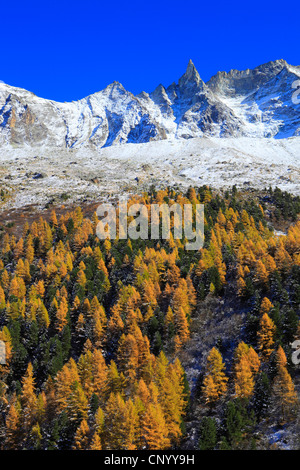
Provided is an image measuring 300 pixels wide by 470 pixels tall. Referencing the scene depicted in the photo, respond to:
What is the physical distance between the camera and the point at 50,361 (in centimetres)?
6284

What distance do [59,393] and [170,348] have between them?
72.3 ft

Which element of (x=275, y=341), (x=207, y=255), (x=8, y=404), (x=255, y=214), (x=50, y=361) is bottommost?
(x=8, y=404)

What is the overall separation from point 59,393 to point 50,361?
30.9 ft

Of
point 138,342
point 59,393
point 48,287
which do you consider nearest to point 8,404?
point 59,393

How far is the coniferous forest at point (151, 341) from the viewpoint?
46.0 m

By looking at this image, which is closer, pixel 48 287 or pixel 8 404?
pixel 8 404

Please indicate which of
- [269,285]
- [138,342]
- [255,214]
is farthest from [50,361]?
[255,214]

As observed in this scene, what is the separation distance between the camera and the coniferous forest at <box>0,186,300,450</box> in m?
46.0

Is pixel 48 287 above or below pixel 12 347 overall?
above

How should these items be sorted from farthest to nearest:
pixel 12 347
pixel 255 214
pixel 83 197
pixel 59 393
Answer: pixel 83 197 → pixel 255 214 → pixel 12 347 → pixel 59 393

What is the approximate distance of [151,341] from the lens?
66.4 meters

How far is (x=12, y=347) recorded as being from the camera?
67.2 m

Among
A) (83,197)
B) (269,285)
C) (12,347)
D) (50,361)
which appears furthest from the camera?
(83,197)

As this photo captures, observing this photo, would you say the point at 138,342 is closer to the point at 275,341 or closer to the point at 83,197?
the point at 275,341
